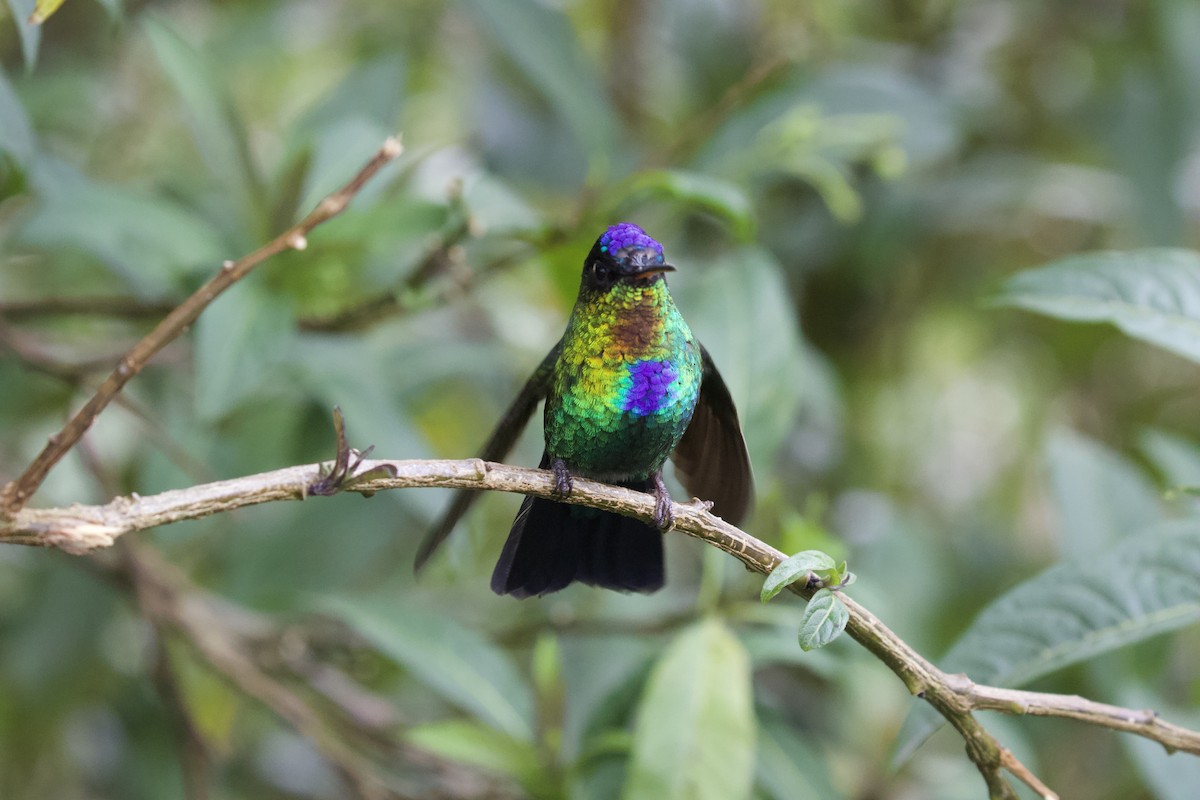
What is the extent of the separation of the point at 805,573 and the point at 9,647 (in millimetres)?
3168

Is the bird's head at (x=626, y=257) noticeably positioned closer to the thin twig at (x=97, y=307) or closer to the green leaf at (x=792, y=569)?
the green leaf at (x=792, y=569)

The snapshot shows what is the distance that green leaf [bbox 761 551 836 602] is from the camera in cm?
148

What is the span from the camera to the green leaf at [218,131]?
278cm

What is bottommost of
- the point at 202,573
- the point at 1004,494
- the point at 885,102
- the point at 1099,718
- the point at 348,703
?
the point at 1099,718

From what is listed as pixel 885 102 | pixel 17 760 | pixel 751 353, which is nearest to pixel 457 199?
pixel 751 353

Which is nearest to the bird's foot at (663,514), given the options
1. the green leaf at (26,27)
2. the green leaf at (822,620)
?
the green leaf at (822,620)

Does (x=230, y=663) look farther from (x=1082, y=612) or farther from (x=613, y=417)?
(x=1082, y=612)

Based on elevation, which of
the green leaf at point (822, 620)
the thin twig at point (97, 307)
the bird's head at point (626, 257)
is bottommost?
the green leaf at point (822, 620)

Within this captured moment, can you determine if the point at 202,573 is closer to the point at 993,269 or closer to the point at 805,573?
the point at 805,573

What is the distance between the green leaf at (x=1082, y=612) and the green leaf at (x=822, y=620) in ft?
2.08

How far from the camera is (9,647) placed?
3.72m

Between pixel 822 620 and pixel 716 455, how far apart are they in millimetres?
732

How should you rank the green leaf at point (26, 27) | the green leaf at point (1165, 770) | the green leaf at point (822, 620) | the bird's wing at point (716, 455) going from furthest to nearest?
1. the green leaf at point (1165, 770)
2. the bird's wing at point (716, 455)
3. the green leaf at point (26, 27)
4. the green leaf at point (822, 620)

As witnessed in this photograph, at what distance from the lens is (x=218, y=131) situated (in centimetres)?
284
